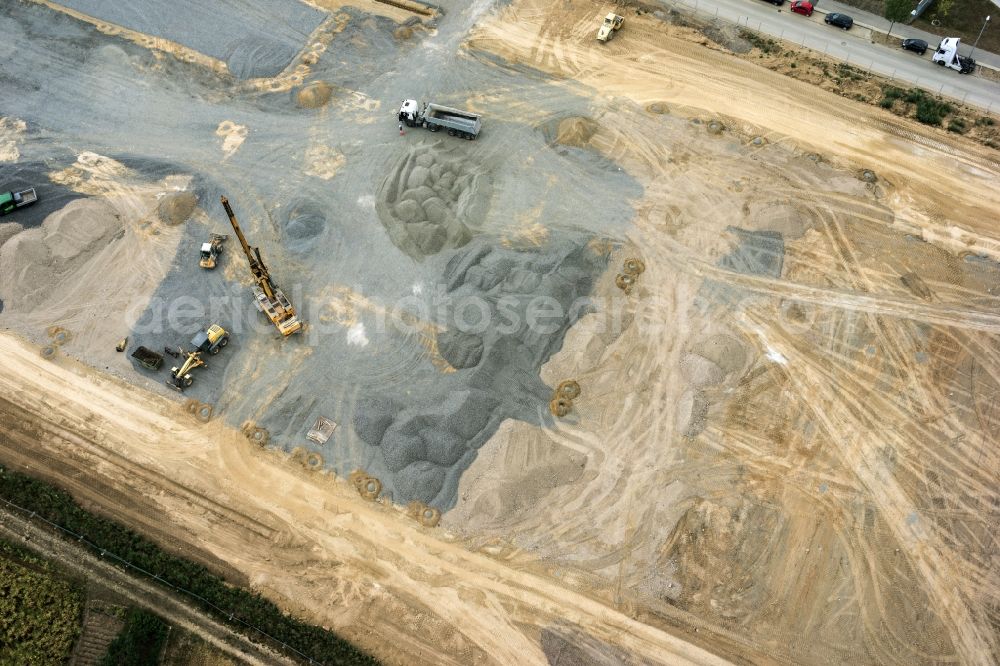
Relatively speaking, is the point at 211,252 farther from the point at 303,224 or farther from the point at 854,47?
the point at 854,47

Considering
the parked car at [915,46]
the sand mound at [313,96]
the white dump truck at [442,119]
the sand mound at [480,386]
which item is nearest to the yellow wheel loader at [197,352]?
the sand mound at [480,386]

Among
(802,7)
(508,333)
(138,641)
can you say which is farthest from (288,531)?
(802,7)

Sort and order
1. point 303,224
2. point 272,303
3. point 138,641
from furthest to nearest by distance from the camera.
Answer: point 303,224 < point 272,303 < point 138,641

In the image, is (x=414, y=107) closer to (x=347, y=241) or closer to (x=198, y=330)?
(x=347, y=241)

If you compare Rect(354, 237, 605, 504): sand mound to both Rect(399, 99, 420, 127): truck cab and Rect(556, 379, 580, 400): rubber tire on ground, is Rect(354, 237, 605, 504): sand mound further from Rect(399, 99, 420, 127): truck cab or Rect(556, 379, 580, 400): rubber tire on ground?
Rect(399, 99, 420, 127): truck cab

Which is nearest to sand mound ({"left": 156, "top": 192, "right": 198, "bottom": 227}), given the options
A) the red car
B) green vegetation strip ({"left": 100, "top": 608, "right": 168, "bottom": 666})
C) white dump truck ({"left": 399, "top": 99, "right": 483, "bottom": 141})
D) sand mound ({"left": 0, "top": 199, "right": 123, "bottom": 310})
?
sand mound ({"left": 0, "top": 199, "right": 123, "bottom": 310})

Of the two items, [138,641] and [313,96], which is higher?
[313,96]
